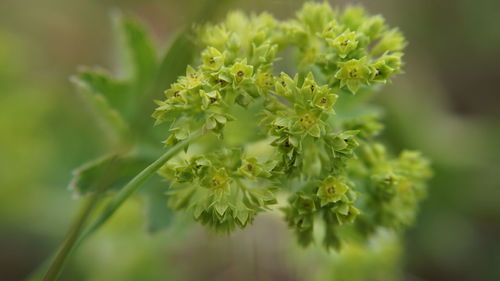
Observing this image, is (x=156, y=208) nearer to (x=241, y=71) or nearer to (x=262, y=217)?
(x=241, y=71)

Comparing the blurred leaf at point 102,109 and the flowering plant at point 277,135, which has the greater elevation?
the blurred leaf at point 102,109

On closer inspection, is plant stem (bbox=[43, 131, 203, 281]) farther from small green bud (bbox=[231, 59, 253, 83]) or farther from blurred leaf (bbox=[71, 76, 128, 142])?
blurred leaf (bbox=[71, 76, 128, 142])

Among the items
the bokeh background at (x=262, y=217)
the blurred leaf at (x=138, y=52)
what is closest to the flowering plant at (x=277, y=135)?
the blurred leaf at (x=138, y=52)

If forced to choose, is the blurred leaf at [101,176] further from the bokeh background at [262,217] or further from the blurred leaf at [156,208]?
the bokeh background at [262,217]

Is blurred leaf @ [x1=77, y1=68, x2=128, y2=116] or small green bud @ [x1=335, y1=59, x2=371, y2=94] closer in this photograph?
small green bud @ [x1=335, y1=59, x2=371, y2=94]

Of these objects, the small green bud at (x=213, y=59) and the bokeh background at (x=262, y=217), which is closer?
the small green bud at (x=213, y=59)

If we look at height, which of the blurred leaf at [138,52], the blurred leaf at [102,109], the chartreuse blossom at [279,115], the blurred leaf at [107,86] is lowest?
the chartreuse blossom at [279,115]

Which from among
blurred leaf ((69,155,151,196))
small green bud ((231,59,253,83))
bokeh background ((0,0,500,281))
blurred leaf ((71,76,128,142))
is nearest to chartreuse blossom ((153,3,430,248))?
small green bud ((231,59,253,83))
